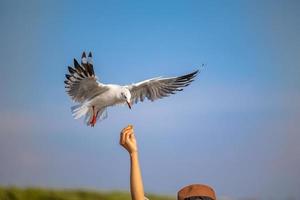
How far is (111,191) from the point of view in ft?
6.59

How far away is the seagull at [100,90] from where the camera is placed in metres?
1.62

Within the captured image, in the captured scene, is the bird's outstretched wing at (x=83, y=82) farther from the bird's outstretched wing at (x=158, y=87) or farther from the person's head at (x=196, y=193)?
the person's head at (x=196, y=193)

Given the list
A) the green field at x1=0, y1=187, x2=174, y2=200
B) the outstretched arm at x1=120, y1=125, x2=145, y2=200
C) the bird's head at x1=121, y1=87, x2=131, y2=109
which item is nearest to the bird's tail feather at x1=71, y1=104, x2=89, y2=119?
the bird's head at x1=121, y1=87, x2=131, y2=109

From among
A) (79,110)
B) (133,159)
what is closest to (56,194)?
(79,110)

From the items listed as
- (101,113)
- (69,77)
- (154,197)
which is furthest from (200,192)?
(154,197)

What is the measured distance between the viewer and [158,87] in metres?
1.88

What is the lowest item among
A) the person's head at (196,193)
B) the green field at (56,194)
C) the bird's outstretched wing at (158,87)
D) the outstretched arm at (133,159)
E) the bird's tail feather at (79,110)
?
the green field at (56,194)

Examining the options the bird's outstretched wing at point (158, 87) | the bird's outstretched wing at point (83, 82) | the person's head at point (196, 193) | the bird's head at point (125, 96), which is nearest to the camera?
the person's head at point (196, 193)

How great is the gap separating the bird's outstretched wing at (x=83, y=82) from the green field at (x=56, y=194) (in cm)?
46

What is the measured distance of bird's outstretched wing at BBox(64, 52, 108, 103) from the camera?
160cm

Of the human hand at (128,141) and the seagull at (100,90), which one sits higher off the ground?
the seagull at (100,90)

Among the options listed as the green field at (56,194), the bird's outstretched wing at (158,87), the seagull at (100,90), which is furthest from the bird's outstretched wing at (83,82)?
the green field at (56,194)

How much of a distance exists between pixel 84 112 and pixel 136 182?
1.13 metres

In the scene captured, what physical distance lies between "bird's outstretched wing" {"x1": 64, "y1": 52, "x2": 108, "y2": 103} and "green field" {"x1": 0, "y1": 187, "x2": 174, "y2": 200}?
463 millimetres
